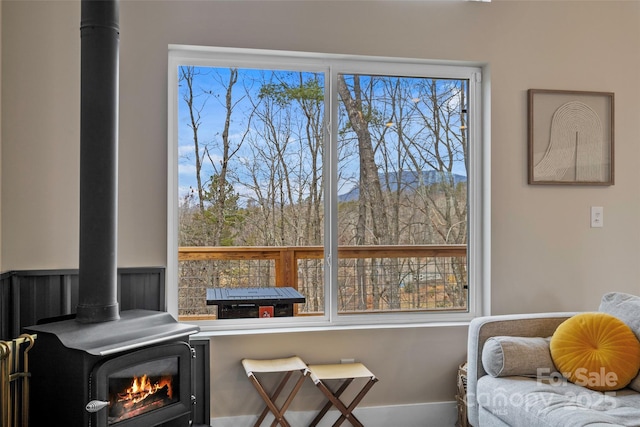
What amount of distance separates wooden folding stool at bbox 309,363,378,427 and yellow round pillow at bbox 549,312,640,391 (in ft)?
2.96

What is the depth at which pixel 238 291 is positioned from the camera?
3137mm

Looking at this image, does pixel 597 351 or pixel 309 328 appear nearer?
pixel 597 351

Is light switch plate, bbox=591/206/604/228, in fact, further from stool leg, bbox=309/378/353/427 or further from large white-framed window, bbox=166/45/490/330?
stool leg, bbox=309/378/353/427

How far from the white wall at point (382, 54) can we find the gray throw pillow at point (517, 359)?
1.93ft

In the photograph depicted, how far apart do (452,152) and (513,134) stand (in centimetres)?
36

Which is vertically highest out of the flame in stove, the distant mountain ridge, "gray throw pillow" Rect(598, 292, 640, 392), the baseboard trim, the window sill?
the distant mountain ridge

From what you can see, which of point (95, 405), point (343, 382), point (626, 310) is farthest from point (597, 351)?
point (95, 405)

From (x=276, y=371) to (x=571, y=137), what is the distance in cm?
218

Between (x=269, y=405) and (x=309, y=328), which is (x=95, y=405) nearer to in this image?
(x=269, y=405)

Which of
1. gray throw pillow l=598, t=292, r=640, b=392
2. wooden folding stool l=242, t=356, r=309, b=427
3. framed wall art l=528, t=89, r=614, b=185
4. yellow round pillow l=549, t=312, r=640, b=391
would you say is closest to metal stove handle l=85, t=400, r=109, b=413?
wooden folding stool l=242, t=356, r=309, b=427

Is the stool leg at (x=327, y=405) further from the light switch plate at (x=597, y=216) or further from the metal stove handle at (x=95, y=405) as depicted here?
the light switch plate at (x=597, y=216)

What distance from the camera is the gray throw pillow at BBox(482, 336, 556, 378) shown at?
262 cm

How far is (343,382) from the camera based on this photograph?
3080 millimetres

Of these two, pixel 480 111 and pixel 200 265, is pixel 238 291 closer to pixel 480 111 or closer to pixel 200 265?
pixel 200 265
